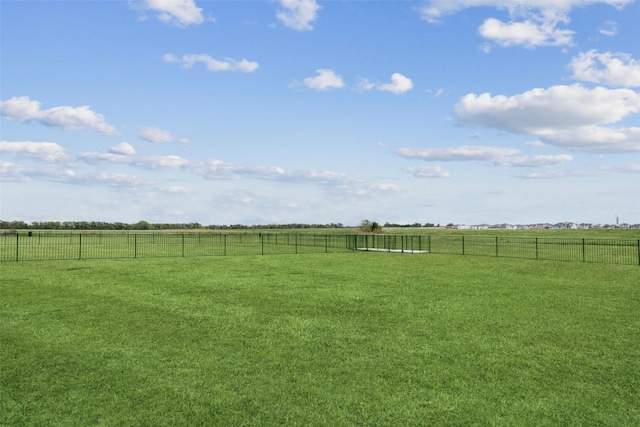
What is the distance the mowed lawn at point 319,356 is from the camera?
5.20m

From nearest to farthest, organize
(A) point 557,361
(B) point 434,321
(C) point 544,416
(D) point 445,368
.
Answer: (C) point 544,416 < (D) point 445,368 < (A) point 557,361 < (B) point 434,321

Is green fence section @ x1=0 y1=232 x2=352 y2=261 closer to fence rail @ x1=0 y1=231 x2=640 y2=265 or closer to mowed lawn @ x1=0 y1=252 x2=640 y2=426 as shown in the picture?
fence rail @ x1=0 y1=231 x2=640 y2=265

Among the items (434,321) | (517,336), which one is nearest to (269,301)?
(434,321)

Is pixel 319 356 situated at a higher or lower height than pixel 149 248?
lower

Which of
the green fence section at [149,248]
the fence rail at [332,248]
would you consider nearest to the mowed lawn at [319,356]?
the fence rail at [332,248]

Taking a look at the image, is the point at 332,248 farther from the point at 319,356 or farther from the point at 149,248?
the point at 319,356

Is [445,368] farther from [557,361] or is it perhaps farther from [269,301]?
[269,301]

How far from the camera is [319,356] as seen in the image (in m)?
7.15

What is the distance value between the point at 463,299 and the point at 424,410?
768cm

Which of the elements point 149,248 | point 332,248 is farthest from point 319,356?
point 149,248

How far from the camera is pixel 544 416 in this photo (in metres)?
5.07

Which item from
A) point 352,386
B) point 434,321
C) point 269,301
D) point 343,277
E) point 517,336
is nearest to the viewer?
point 352,386

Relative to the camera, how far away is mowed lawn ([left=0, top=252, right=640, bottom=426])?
17.1 ft

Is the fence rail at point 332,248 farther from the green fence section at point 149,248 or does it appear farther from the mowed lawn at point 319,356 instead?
the mowed lawn at point 319,356
